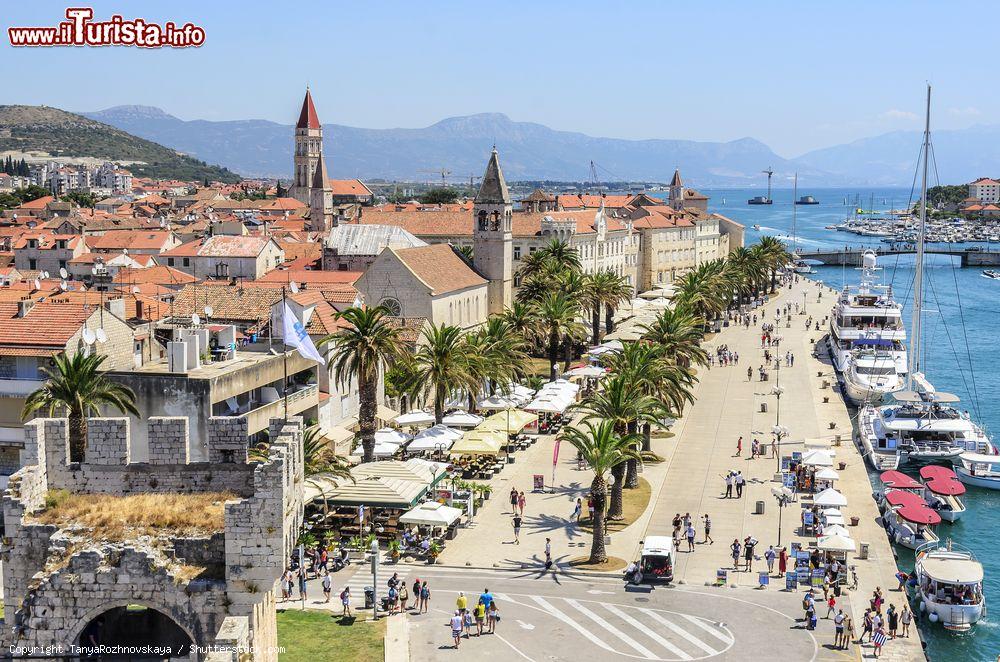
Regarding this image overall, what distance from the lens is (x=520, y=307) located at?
75.3 m

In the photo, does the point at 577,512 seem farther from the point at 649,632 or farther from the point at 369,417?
the point at 649,632

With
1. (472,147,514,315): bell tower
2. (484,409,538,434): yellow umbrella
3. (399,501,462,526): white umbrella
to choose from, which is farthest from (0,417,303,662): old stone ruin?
(472,147,514,315): bell tower

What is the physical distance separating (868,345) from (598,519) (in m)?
51.4

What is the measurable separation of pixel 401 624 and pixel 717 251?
140375 millimetres

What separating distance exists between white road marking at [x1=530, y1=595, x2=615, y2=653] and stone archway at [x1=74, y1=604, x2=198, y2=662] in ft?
49.0

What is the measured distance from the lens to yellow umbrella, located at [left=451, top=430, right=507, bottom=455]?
51.5 m

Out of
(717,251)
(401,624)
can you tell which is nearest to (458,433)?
(401,624)

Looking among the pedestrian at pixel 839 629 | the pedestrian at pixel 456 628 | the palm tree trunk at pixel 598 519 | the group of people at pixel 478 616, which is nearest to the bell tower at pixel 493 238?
the palm tree trunk at pixel 598 519

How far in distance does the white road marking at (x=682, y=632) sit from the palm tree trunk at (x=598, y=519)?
4.57m

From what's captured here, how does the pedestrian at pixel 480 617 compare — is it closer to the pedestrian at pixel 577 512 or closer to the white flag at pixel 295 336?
the white flag at pixel 295 336

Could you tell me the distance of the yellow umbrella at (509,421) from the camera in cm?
5591

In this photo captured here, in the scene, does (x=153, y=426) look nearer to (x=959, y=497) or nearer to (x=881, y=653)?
(x=881, y=653)

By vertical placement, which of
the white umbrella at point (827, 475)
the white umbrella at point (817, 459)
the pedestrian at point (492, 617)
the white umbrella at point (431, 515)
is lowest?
the pedestrian at point (492, 617)

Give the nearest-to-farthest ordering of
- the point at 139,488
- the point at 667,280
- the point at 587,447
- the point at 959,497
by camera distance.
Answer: the point at 139,488 → the point at 587,447 → the point at 959,497 → the point at 667,280
